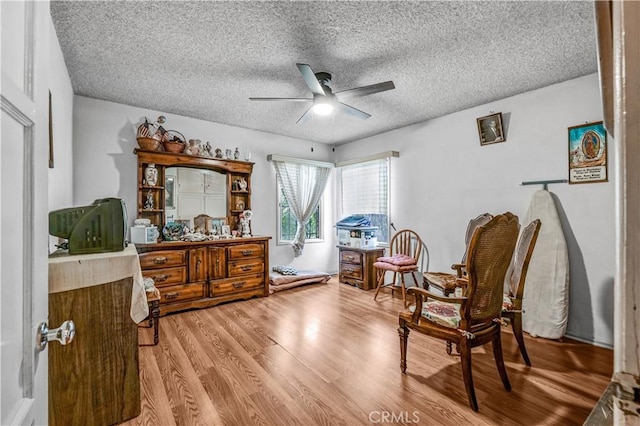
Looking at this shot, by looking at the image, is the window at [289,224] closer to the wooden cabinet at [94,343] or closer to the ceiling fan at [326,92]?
the ceiling fan at [326,92]

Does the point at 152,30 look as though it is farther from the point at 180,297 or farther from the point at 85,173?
the point at 180,297

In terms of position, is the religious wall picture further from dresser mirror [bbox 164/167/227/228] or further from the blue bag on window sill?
dresser mirror [bbox 164/167/227/228]

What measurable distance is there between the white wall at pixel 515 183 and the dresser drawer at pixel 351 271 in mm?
905

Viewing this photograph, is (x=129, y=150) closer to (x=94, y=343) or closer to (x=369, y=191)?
(x=94, y=343)

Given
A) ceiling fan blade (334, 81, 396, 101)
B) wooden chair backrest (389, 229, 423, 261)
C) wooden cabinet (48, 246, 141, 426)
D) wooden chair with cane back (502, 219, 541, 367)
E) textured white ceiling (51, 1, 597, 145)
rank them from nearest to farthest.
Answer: wooden cabinet (48, 246, 141, 426), textured white ceiling (51, 1, 597, 145), wooden chair with cane back (502, 219, 541, 367), ceiling fan blade (334, 81, 396, 101), wooden chair backrest (389, 229, 423, 261)

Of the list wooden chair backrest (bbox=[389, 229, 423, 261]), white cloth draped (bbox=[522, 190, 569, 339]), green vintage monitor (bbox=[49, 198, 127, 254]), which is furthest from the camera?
wooden chair backrest (bbox=[389, 229, 423, 261])

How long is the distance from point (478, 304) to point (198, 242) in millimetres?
3054

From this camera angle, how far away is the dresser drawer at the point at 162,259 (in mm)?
3258

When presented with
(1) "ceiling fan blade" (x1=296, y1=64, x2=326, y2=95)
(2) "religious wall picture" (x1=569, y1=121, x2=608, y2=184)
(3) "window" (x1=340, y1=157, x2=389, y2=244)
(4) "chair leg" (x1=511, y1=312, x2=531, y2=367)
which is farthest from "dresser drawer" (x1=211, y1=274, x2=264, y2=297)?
(2) "religious wall picture" (x1=569, y1=121, x2=608, y2=184)

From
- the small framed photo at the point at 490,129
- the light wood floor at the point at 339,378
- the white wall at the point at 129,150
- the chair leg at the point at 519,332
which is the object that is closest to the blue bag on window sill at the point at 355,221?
the white wall at the point at 129,150

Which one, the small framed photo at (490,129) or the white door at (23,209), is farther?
the small framed photo at (490,129)

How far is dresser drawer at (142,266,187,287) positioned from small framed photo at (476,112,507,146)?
3.89 meters

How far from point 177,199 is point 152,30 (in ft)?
7.56

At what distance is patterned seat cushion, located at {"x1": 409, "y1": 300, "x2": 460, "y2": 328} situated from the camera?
6.30 feet
